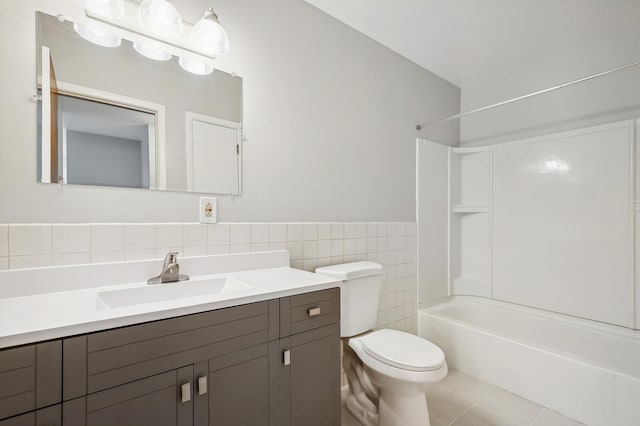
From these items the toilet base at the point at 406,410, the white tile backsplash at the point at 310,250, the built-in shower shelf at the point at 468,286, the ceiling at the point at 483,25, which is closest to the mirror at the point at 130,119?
the white tile backsplash at the point at 310,250

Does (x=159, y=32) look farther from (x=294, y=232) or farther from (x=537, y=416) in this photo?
(x=537, y=416)

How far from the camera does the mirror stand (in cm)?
108

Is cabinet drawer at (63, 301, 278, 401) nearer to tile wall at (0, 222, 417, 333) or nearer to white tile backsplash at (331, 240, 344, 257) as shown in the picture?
tile wall at (0, 222, 417, 333)

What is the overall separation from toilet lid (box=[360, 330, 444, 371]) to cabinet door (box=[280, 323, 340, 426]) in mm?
279

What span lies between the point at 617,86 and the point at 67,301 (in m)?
3.33

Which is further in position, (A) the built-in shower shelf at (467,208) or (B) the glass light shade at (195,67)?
(A) the built-in shower shelf at (467,208)

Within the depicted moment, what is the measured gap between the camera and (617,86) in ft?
6.72

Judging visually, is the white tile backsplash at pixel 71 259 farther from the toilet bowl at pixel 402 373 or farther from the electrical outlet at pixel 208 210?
the toilet bowl at pixel 402 373

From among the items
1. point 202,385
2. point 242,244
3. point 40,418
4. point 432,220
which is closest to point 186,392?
point 202,385

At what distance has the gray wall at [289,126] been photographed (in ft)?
3.38

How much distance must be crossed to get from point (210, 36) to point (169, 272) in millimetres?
1054

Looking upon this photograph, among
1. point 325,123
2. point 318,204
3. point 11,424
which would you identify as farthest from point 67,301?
point 325,123

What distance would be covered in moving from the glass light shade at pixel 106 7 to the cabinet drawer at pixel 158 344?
3.91 ft

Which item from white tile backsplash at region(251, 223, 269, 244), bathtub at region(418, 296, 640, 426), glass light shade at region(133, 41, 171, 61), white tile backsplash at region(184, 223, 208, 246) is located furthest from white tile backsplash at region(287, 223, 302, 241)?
bathtub at region(418, 296, 640, 426)
